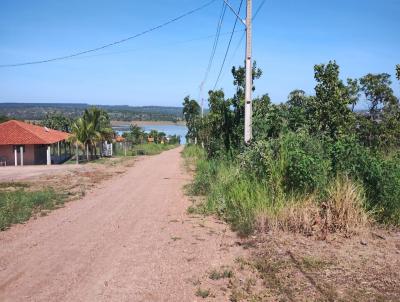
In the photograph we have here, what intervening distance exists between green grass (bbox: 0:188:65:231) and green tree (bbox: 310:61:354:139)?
340 inches

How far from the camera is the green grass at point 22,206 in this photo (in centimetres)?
1117

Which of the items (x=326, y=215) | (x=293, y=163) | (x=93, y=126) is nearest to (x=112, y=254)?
(x=326, y=215)

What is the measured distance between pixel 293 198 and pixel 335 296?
369 cm

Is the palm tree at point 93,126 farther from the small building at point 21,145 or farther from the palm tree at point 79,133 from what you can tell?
the small building at point 21,145

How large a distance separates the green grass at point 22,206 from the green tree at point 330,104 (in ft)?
28.4

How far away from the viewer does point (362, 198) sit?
28.9 feet

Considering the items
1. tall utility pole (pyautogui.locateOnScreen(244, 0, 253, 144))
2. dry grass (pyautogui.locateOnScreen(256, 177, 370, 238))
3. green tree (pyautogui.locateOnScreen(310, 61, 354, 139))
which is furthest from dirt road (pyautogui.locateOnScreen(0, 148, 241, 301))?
green tree (pyautogui.locateOnScreen(310, 61, 354, 139))

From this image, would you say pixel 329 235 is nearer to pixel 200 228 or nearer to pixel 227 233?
pixel 227 233

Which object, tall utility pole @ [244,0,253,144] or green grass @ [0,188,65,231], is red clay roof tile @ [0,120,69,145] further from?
tall utility pole @ [244,0,253,144]

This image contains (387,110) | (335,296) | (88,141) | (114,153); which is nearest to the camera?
(335,296)

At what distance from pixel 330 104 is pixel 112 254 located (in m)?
9.46

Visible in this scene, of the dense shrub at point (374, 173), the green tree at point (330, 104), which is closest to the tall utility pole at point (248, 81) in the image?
the green tree at point (330, 104)

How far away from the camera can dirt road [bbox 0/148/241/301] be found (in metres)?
6.07

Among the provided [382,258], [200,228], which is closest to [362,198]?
[382,258]
